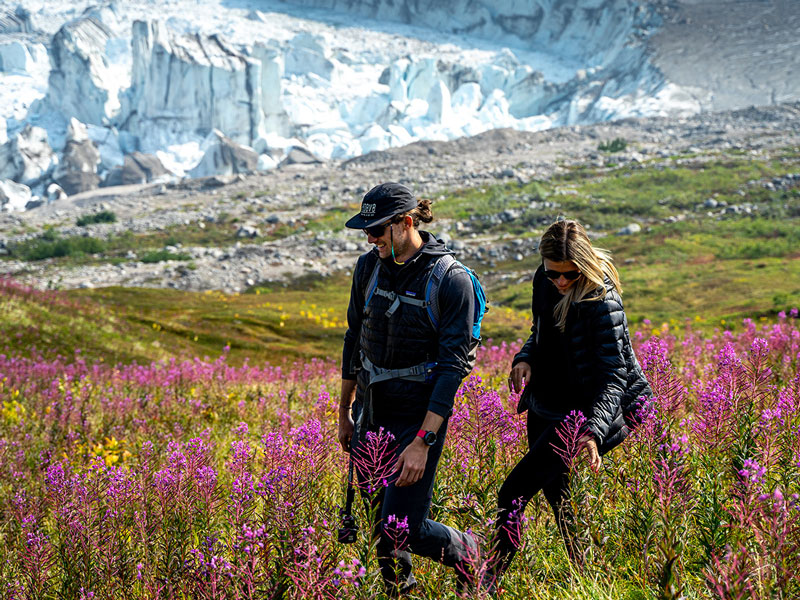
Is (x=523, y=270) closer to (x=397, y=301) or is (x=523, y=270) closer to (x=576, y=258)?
(x=576, y=258)

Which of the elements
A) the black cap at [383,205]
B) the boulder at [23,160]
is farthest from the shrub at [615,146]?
the boulder at [23,160]

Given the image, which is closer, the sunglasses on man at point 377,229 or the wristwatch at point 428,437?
the wristwatch at point 428,437

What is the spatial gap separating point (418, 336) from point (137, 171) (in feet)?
466

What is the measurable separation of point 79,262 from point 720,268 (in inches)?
2341

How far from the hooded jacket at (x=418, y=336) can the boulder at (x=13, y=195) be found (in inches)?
5356

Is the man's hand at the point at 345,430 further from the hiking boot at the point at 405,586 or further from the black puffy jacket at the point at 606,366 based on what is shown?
the black puffy jacket at the point at 606,366

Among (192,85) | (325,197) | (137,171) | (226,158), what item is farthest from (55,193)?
(325,197)

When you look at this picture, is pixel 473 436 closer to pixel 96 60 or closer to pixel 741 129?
pixel 741 129

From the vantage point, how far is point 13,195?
12212 centimetres

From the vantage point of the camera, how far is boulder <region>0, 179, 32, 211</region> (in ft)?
395

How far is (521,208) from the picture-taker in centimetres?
7344

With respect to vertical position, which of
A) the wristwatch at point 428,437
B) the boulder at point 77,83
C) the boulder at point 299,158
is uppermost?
the wristwatch at point 428,437

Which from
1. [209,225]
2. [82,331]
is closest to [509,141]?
[209,225]

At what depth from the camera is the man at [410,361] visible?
144 inches
